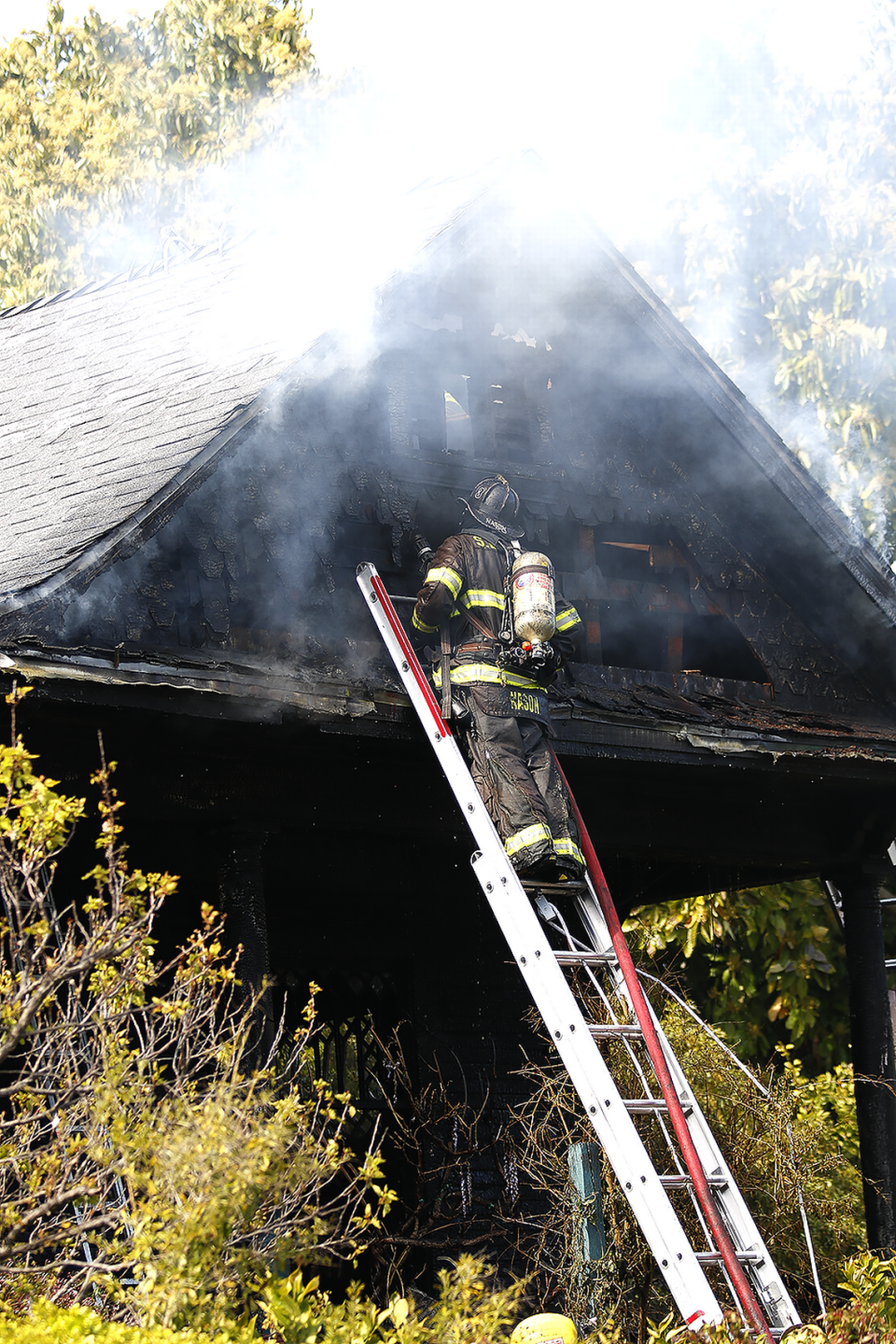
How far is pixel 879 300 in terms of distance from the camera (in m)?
16.7

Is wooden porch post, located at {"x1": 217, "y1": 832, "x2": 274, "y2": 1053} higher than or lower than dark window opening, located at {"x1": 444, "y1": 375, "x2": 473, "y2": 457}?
lower

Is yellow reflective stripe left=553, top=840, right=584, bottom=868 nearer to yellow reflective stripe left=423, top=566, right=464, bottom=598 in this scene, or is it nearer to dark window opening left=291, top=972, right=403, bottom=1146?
yellow reflective stripe left=423, top=566, right=464, bottom=598

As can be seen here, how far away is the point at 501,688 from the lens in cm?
616

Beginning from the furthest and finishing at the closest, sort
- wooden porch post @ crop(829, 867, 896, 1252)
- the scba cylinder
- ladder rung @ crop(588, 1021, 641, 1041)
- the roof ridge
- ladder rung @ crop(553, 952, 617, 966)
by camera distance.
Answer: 1. the roof ridge
2. wooden porch post @ crop(829, 867, 896, 1252)
3. the scba cylinder
4. ladder rung @ crop(553, 952, 617, 966)
5. ladder rung @ crop(588, 1021, 641, 1041)

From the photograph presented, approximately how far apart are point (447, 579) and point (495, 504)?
0.76m

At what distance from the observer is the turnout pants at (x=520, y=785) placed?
5770mm

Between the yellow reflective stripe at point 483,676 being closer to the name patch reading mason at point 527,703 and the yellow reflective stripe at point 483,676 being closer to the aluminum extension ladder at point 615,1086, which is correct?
the name patch reading mason at point 527,703

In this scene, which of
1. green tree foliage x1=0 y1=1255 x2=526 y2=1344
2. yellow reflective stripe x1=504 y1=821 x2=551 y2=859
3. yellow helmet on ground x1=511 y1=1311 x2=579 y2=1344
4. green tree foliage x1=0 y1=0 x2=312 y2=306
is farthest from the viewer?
green tree foliage x1=0 y1=0 x2=312 y2=306

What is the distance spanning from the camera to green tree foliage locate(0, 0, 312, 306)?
21.8m

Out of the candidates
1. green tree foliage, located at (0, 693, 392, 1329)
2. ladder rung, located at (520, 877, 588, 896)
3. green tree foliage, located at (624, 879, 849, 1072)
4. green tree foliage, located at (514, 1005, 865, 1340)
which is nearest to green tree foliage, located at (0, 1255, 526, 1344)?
green tree foliage, located at (0, 693, 392, 1329)

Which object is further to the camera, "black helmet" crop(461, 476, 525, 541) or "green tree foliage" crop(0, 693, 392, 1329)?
"black helmet" crop(461, 476, 525, 541)

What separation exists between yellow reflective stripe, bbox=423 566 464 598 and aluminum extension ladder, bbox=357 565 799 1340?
261 mm

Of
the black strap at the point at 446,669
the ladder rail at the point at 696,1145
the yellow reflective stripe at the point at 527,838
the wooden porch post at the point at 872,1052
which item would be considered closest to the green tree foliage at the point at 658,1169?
the wooden porch post at the point at 872,1052

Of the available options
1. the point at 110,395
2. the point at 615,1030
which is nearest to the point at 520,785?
the point at 615,1030
